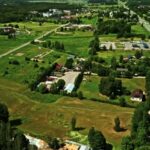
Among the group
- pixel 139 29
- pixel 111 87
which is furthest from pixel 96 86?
pixel 139 29

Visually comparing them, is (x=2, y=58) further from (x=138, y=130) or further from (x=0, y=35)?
(x=138, y=130)

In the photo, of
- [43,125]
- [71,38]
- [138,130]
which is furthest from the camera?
[71,38]

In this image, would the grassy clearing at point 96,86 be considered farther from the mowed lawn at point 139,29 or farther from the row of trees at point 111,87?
the mowed lawn at point 139,29

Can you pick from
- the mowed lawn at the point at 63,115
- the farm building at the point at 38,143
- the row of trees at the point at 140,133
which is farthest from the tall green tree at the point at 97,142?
the farm building at the point at 38,143

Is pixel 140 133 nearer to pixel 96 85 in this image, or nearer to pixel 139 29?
pixel 96 85

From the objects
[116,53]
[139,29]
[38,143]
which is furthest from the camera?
[139,29]

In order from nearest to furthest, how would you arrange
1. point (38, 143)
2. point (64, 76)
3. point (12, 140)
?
point (12, 140)
point (38, 143)
point (64, 76)

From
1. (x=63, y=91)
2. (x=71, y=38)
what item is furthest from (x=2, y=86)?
(x=71, y=38)

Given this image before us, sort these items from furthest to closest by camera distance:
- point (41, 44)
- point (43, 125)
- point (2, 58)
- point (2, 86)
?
point (41, 44), point (2, 58), point (2, 86), point (43, 125)
